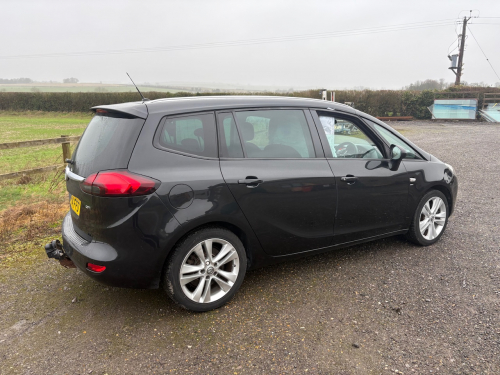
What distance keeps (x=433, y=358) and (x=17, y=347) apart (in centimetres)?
285

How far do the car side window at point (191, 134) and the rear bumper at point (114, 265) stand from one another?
2.82 feet

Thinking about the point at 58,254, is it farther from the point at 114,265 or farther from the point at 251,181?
the point at 251,181

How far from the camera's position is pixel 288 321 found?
3.07 m

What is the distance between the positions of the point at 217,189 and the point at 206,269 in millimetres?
641

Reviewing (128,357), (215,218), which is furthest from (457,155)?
(128,357)

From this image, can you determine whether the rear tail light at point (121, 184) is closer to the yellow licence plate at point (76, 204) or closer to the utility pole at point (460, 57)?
the yellow licence plate at point (76, 204)

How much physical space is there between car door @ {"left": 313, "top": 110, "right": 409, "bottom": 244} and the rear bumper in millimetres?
1815

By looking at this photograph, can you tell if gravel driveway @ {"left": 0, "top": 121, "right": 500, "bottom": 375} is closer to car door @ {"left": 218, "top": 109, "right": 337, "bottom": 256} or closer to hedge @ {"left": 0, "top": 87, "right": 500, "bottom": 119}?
car door @ {"left": 218, "top": 109, "right": 337, "bottom": 256}

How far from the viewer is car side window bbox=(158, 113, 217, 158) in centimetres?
300

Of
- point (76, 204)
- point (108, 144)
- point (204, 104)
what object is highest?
point (204, 104)

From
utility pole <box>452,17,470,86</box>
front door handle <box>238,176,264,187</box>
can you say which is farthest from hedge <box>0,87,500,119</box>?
front door handle <box>238,176,264,187</box>

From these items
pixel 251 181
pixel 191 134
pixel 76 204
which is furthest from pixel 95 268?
pixel 251 181

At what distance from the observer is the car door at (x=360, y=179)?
374 cm

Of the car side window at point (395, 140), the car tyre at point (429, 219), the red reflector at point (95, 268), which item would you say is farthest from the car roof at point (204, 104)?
the car tyre at point (429, 219)
